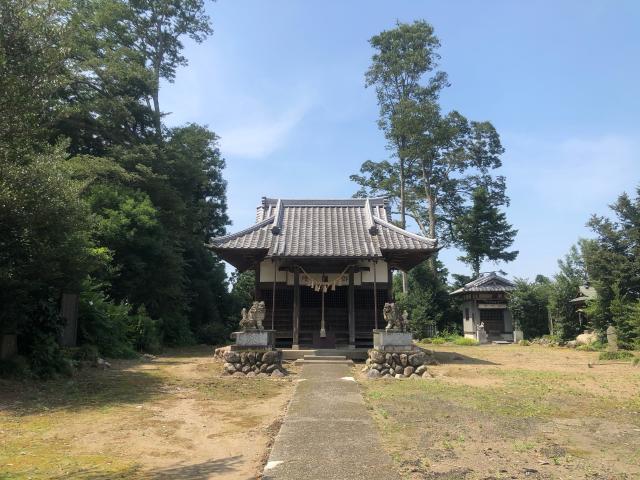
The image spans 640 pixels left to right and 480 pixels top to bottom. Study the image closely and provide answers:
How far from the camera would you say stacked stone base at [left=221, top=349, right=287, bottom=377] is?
11.8m

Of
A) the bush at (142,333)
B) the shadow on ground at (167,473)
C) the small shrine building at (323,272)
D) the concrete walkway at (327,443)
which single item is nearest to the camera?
the concrete walkway at (327,443)

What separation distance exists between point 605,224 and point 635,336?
5.90m

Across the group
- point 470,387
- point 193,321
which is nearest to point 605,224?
point 470,387

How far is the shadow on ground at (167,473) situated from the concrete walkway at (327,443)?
23.0 inches

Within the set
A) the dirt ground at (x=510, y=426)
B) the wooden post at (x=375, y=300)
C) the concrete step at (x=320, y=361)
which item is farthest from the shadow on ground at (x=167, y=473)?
the wooden post at (x=375, y=300)

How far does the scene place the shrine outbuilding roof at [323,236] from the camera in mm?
14789

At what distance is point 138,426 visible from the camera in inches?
255

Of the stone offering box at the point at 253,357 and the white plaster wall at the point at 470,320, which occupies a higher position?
the white plaster wall at the point at 470,320

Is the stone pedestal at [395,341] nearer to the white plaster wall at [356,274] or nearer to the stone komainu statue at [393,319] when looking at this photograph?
the stone komainu statue at [393,319]

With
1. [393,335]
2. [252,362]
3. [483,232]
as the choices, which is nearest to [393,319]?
[393,335]

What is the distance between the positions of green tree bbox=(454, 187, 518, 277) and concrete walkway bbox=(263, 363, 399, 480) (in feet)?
108

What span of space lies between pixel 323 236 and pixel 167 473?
39.4 ft

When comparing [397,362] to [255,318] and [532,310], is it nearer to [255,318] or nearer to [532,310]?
[255,318]

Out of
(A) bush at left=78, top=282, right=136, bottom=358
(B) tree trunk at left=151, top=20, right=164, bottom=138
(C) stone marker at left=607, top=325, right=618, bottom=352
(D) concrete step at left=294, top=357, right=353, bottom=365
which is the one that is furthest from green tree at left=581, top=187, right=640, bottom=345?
(B) tree trunk at left=151, top=20, right=164, bottom=138
